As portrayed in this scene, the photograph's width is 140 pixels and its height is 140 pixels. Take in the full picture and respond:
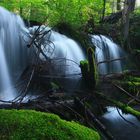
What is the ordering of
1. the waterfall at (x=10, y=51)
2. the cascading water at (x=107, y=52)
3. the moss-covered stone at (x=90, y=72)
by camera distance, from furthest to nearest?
the cascading water at (x=107, y=52)
the waterfall at (x=10, y=51)
the moss-covered stone at (x=90, y=72)

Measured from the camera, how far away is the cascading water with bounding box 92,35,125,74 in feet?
36.1

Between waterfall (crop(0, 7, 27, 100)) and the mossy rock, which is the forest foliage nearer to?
waterfall (crop(0, 7, 27, 100))

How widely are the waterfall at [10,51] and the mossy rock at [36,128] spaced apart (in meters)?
4.74

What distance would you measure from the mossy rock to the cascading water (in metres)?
7.69

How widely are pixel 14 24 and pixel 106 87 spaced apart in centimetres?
353

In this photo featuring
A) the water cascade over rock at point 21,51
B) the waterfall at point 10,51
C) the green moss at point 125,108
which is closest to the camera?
the green moss at point 125,108

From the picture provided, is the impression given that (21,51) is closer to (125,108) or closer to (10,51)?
(10,51)

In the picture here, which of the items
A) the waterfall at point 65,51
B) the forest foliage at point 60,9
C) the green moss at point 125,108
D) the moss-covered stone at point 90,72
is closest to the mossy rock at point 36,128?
the green moss at point 125,108

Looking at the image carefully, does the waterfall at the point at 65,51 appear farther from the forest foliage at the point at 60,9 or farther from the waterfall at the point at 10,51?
the forest foliage at the point at 60,9

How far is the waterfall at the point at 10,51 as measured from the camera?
802 cm

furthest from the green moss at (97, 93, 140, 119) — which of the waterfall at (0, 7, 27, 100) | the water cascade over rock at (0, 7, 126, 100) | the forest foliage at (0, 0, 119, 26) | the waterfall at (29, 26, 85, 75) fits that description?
the forest foliage at (0, 0, 119, 26)

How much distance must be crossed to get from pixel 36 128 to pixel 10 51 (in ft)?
19.4

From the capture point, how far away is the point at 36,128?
9.50 ft

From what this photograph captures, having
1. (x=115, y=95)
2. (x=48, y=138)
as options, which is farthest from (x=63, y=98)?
(x=48, y=138)
